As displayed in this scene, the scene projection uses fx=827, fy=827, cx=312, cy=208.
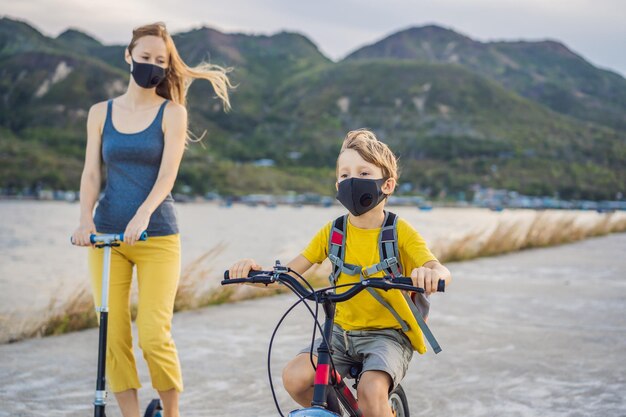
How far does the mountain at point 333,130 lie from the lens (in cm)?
10800

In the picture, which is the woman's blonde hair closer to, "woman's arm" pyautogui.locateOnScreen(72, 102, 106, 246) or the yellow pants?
"woman's arm" pyautogui.locateOnScreen(72, 102, 106, 246)

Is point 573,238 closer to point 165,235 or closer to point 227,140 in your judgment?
point 165,235

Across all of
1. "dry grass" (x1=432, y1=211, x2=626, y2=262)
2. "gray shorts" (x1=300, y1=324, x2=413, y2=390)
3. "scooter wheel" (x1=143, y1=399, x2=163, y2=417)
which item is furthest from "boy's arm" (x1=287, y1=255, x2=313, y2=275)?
"dry grass" (x1=432, y1=211, x2=626, y2=262)

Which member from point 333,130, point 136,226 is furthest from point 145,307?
point 333,130

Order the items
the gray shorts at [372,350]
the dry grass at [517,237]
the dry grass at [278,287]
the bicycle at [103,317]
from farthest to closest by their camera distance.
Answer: the dry grass at [517,237], the dry grass at [278,287], the bicycle at [103,317], the gray shorts at [372,350]

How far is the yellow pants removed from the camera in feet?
12.3

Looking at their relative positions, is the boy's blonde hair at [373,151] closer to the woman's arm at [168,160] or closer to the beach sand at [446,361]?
the woman's arm at [168,160]

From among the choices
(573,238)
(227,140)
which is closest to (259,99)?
(227,140)

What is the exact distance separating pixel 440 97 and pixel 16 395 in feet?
443

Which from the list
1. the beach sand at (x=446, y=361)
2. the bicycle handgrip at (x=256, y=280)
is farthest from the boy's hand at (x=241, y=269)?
the beach sand at (x=446, y=361)

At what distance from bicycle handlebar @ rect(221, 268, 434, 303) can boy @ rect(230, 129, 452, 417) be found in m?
0.15

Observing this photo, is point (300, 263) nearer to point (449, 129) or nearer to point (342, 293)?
point (342, 293)

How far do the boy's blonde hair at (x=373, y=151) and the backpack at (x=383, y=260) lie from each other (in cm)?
20

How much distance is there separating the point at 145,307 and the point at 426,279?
149 cm
